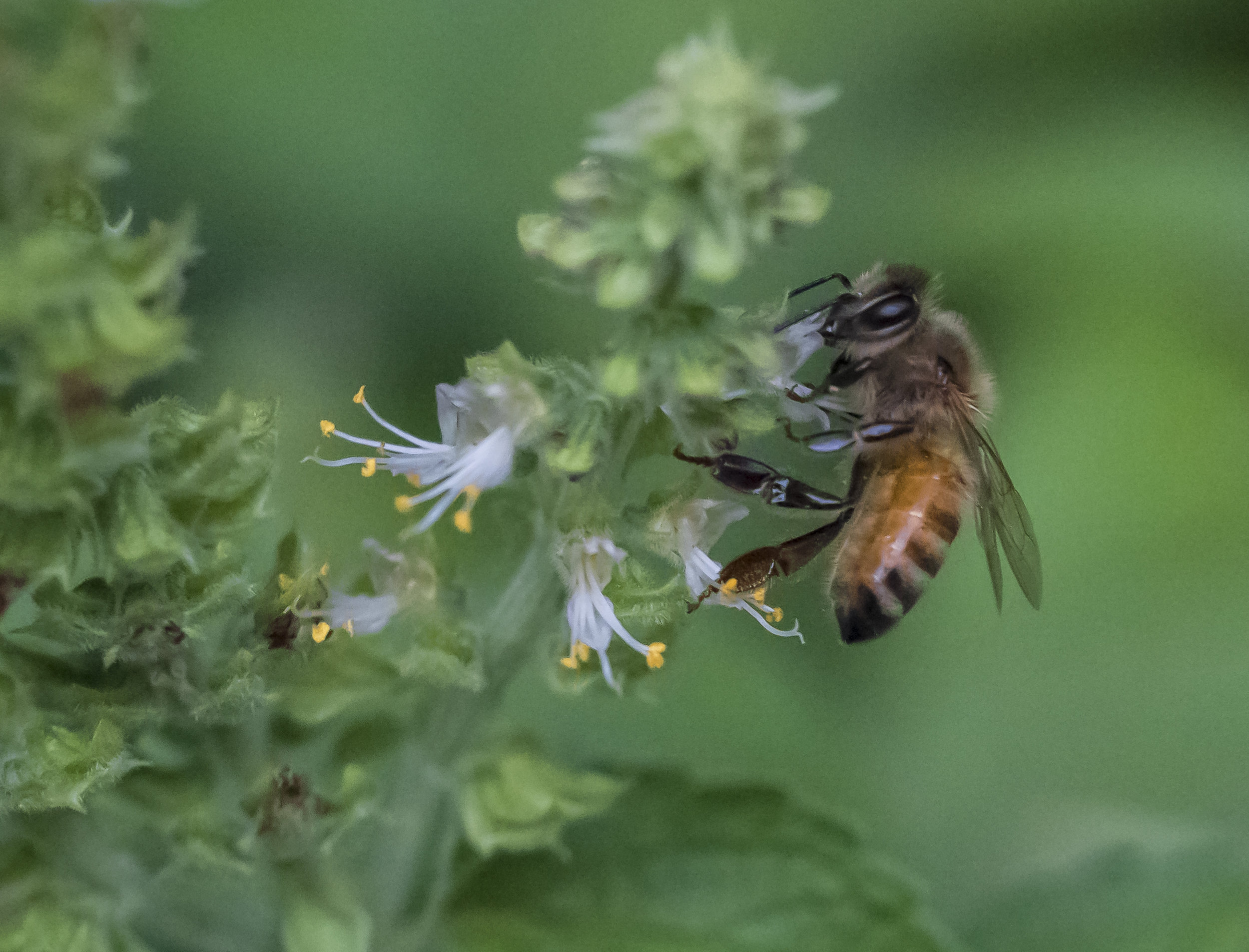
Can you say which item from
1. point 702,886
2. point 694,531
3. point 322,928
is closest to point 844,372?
point 694,531

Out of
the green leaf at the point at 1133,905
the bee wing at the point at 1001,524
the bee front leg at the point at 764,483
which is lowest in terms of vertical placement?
the green leaf at the point at 1133,905

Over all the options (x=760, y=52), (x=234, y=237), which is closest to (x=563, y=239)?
(x=760, y=52)

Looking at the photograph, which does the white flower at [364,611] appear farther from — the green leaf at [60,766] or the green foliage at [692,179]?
the green foliage at [692,179]

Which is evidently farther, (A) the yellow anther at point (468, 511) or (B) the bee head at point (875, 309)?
(B) the bee head at point (875, 309)

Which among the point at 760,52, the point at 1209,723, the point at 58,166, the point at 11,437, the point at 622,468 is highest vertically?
the point at 1209,723

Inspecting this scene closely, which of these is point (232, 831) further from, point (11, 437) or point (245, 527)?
point (11, 437)

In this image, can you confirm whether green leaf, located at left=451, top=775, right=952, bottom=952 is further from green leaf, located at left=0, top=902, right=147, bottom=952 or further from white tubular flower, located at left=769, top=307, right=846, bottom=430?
white tubular flower, located at left=769, top=307, right=846, bottom=430

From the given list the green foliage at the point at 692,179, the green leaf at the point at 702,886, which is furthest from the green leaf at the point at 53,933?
the green foliage at the point at 692,179
